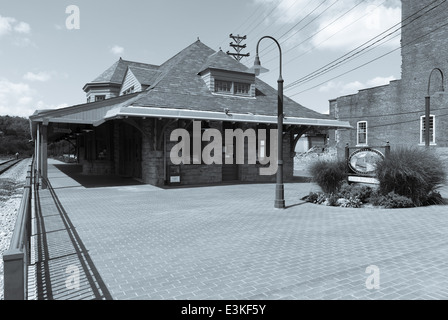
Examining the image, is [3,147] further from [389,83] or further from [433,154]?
[433,154]

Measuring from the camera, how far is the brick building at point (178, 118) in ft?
51.6

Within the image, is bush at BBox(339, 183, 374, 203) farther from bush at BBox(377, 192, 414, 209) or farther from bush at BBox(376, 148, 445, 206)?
bush at BBox(377, 192, 414, 209)

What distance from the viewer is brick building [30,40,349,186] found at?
15.7 metres

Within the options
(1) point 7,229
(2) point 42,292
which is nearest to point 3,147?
(1) point 7,229

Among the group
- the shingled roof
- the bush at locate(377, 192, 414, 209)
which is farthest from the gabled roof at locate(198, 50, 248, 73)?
the bush at locate(377, 192, 414, 209)

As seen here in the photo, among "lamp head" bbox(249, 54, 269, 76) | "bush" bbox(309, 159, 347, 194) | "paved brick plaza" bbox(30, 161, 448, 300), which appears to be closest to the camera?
"paved brick plaza" bbox(30, 161, 448, 300)

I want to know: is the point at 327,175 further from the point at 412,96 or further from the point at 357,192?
the point at 412,96

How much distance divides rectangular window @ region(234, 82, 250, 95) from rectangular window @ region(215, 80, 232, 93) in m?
0.45

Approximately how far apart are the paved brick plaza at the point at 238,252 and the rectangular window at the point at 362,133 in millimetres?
25828

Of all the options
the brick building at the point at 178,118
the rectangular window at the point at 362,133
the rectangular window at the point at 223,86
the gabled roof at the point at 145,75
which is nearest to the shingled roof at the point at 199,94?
the brick building at the point at 178,118

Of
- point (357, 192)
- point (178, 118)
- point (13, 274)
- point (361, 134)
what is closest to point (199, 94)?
point (178, 118)

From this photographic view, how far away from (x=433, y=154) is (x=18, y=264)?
1214cm

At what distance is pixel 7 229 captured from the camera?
912 centimetres

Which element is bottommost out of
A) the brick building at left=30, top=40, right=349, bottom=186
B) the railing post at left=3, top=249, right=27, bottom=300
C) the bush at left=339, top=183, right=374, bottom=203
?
the bush at left=339, top=183, right=374, bottom=203
